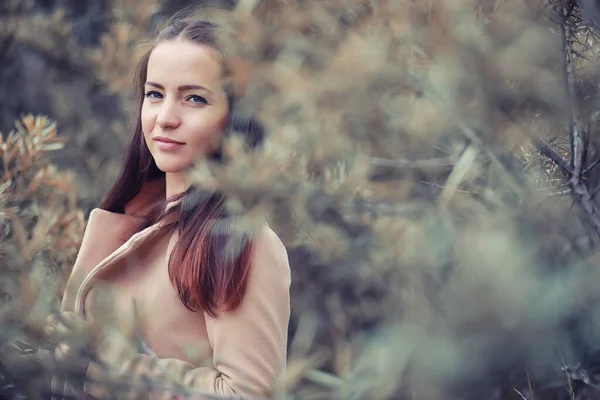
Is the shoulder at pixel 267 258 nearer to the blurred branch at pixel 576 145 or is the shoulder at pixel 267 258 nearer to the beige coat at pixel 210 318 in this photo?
the beige coat at pixel 210 318

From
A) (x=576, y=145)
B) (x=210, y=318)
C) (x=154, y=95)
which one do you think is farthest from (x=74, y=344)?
(x=154, y=95)

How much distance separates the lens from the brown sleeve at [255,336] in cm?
103

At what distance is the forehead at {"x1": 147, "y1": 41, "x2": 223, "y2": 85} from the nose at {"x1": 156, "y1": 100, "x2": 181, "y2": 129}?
0.13ft

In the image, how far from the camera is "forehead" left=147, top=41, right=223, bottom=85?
1190mm

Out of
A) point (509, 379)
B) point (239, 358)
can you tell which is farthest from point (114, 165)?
point (509, 379)

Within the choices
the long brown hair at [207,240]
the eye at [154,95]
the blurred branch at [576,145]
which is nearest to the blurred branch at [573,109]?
the blurred branch at [576,145]

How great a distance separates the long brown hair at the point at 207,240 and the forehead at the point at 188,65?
18 mm

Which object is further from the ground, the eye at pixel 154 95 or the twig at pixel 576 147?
the eye at pixel 154 95

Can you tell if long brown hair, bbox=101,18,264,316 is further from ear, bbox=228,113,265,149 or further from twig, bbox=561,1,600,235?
twig, bbox=561,1,600,235

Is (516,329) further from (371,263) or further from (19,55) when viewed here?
(19,55)

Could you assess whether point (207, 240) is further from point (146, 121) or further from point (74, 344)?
point (74, 344)

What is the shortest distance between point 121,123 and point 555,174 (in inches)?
84.0

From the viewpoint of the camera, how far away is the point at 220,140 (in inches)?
47.9

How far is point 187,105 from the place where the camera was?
3.92 ft
